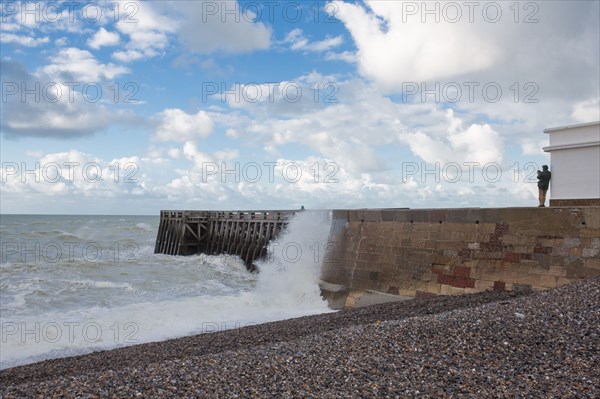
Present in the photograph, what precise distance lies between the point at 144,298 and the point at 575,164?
11.3m

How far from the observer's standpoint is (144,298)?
14.1m

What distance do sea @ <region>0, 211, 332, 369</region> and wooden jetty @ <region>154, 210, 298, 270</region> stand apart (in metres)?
1.38

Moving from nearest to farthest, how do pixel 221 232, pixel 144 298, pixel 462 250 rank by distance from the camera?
pixel 462 250
pixel 144 298
pixel 221 232

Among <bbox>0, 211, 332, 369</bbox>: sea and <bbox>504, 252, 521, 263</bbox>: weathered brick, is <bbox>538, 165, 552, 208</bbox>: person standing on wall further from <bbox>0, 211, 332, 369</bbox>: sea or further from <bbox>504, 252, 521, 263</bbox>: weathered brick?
<bbox>0, 211, 332, 369</bbox>: sea

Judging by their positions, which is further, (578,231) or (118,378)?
(578,231)

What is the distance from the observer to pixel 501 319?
641 centimetres

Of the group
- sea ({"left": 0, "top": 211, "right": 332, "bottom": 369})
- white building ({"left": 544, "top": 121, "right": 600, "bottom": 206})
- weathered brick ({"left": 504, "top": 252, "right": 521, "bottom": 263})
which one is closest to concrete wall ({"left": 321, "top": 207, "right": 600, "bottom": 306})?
weathered brick ({"left": 504, "top": 252, "right": 521, "bottom": 263})

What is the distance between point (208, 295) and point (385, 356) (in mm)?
10104

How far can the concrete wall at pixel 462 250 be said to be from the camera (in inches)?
360

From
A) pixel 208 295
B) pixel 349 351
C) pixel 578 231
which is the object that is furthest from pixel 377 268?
pixel 349 351

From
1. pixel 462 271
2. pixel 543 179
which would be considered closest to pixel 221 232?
pixel 543 179

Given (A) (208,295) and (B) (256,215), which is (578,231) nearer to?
(A) (208,295)

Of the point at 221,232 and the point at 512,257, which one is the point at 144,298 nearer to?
the point at 512,257

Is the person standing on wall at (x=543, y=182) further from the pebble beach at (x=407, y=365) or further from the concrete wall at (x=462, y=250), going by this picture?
the pebble beach at (x=407, y=365)
